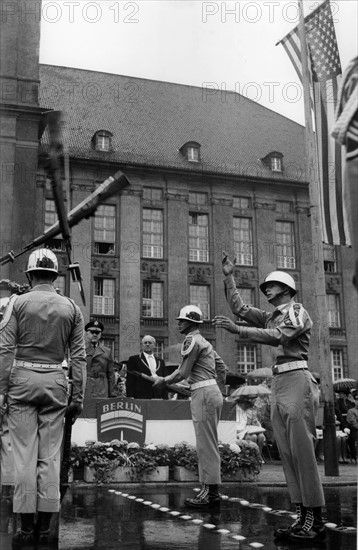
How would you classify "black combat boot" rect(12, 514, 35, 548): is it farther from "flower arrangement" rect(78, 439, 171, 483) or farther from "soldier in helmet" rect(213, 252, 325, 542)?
"flower arrangement" rect(78, 439, 171, 483)

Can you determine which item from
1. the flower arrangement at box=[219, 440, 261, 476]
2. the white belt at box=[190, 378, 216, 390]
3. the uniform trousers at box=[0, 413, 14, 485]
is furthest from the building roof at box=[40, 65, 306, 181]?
the uniform trousers at box=[0, 413, 14, 485]

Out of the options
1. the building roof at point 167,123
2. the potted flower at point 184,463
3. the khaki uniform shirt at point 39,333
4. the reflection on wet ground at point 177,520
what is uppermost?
the building roof at point 167,123

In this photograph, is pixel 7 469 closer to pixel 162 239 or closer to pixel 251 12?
pixel 251 12

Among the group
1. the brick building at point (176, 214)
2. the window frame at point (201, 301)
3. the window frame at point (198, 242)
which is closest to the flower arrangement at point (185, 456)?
the brick building at point (176, 214)

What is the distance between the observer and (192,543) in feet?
18.5

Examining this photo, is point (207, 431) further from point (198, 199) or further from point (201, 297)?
point (198, 199)

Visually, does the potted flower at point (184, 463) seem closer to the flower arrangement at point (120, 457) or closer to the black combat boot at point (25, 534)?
the flower arrangement at point (120, 457)

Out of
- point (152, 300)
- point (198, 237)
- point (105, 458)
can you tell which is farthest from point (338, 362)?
point (105, 458)

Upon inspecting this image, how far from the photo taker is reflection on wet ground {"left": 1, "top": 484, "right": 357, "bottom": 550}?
564 cm

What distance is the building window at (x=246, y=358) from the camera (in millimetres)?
44509

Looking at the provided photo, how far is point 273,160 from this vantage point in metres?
47.3

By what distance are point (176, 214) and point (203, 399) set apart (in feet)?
117

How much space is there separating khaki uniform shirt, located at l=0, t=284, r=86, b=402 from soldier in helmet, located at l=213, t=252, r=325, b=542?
134 centimetres

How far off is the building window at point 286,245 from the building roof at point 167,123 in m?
3.33
